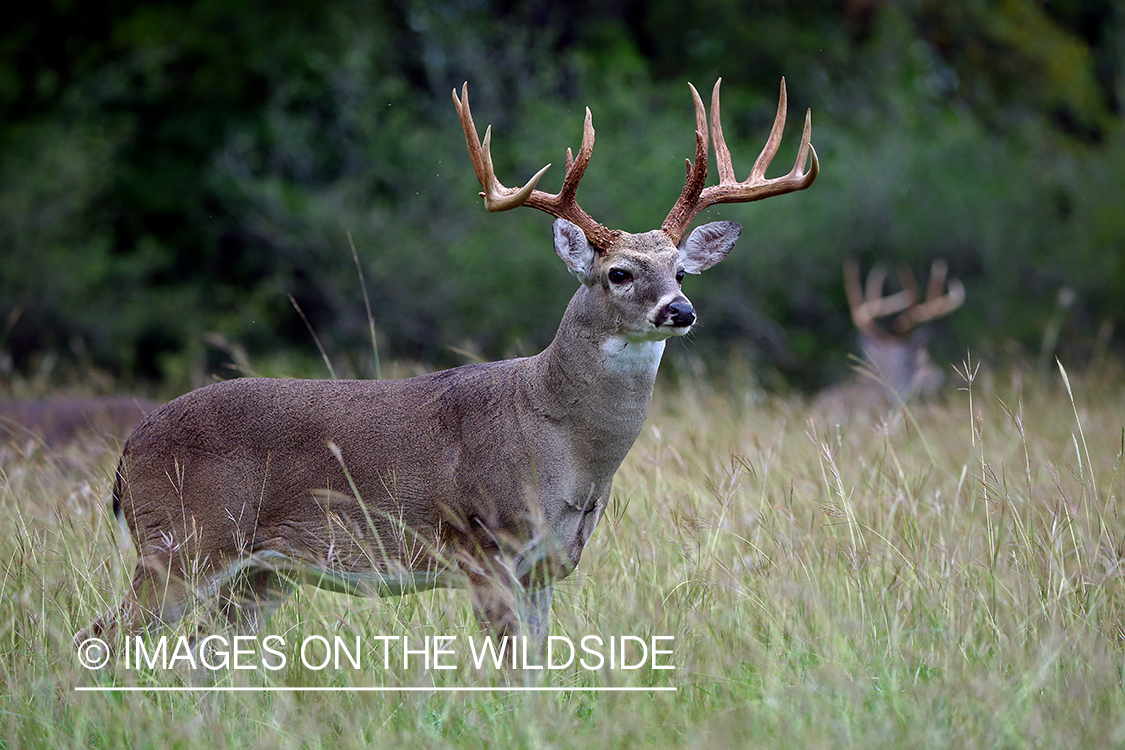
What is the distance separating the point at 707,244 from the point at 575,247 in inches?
21.7

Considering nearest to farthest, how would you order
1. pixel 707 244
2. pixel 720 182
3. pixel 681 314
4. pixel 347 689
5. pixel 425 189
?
1. pixel 347 689
2. pixel 681 314
3. pixel 707 244
4. pixel 720 182
5. pixel 425 189

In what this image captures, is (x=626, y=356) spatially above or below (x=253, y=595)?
above

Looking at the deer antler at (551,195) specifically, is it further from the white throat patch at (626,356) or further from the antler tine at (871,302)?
the antler tine at (871,302)

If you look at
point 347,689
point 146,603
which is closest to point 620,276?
point 347,689

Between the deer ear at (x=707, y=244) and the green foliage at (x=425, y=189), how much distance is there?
32.4ft

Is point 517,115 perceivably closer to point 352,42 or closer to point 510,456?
point 352,42

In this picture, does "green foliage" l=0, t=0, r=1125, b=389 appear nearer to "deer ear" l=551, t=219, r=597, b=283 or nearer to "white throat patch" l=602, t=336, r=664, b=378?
"deer ear" l=551, t=219, r=597, b=283

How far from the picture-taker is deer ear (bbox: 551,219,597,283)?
3.87m

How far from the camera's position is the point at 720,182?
4312 mm

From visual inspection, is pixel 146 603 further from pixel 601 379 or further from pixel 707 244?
pixel 707 244

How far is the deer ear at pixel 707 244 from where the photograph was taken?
412 centimetres

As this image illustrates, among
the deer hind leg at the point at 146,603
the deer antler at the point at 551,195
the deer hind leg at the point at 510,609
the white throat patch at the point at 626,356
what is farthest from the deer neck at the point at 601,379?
the deer hind leg at the point at 146,603

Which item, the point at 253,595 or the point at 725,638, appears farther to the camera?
the point at 253,595

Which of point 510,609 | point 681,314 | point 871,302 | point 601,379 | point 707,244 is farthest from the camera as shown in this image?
point 871,302
